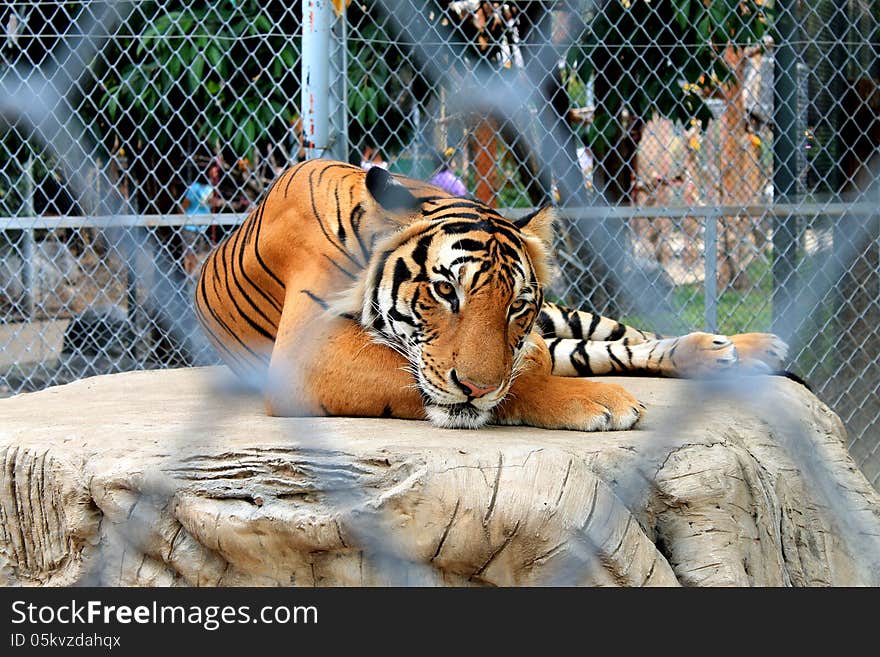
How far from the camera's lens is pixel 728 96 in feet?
12.4

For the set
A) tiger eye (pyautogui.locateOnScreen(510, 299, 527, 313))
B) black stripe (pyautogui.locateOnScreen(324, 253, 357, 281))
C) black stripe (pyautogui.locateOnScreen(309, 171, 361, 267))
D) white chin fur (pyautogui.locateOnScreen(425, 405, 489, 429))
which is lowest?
white chin fur (pyautogui.locateOnScreen(425, 405, 489, 429))

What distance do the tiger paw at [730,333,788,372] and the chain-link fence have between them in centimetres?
41

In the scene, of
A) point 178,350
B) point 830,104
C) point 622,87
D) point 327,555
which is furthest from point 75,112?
point 830,104

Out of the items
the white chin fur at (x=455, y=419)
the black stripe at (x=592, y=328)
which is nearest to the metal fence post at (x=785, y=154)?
the black stripe at (x=592, y=328)

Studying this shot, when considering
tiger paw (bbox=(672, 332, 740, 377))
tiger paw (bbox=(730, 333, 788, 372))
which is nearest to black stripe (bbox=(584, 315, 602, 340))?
tiger paw (bbox=(672, 332, 740, 377))

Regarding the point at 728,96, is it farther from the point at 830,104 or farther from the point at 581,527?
the point at 581,527

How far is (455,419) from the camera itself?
1542mm

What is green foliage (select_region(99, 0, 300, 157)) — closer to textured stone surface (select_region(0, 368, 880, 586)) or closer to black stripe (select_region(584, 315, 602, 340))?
black stripe (select_region(584, 315, 602, 340))

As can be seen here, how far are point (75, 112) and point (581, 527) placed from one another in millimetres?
2243

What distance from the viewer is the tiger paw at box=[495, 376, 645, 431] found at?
1.56 m

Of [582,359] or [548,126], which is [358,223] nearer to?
[582,359]

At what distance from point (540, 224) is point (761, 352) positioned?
0.74 m

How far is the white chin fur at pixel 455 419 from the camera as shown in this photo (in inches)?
60.7

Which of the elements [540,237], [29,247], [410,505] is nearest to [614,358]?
[540,237]
